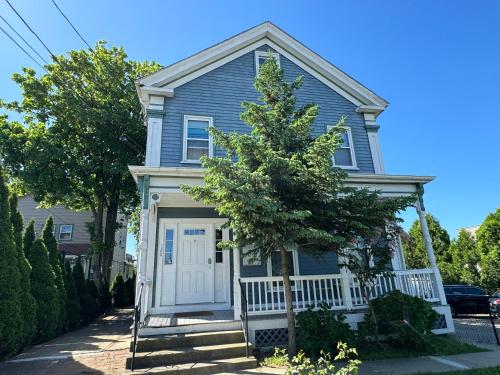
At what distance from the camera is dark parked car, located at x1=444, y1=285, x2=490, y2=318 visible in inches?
508

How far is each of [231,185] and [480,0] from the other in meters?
12.0

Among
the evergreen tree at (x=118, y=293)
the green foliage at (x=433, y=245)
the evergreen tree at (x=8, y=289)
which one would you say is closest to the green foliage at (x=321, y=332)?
the evergreen tree at (x=8, y=289)

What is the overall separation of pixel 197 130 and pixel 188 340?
6.03 m

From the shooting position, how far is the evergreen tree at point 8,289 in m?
5.67

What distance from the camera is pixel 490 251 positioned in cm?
1728

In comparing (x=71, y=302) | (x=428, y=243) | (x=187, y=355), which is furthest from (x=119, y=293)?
(x=428, y=243)

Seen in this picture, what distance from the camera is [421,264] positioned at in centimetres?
2236

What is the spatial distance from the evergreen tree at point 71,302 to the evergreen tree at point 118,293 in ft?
27.6

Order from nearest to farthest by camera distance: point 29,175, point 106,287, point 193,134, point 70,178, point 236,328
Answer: point 236,328, point 193,134, point 29,175, point 70,178, point 106,287

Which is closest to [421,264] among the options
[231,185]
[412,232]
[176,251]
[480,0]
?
[412,232]

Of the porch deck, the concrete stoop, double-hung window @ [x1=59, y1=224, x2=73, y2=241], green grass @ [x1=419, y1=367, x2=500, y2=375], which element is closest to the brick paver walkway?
the concrete stoop

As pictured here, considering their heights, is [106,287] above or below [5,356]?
above

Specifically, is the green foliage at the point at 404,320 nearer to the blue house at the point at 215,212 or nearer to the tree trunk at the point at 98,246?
the blue house at the point at 215,212

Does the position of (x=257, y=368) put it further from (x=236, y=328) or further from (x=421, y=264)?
(x=421, y=264)
